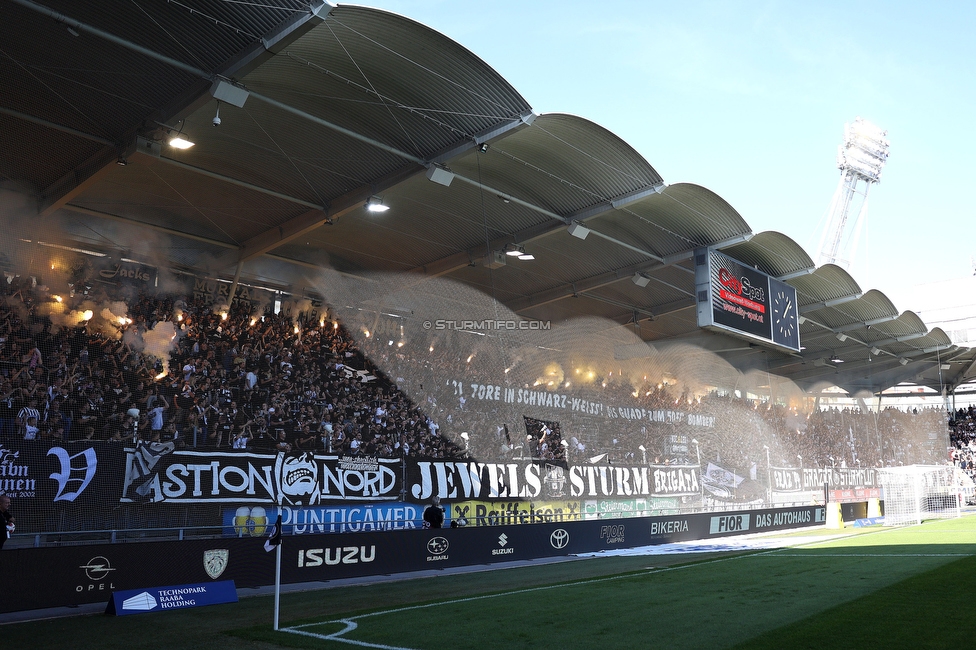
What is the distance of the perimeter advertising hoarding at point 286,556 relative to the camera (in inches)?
396

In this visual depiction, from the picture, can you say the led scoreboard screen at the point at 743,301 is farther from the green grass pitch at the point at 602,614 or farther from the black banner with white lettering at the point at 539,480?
the green grass pitch at the point at 602,614

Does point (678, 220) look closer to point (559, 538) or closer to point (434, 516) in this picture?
point (559, 538)

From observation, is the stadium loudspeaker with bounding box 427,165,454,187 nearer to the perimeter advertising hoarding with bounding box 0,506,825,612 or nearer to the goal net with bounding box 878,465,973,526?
the perimeter advertising hoarding with bounding box 0,506,825,612

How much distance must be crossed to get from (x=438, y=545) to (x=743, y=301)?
41.1ft

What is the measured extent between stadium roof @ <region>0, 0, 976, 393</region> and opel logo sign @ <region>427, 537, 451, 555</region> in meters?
7.47

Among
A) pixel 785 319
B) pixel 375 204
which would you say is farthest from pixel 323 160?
pixel 785 319

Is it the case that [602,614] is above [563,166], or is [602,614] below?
below

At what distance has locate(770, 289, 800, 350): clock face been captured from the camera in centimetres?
2469

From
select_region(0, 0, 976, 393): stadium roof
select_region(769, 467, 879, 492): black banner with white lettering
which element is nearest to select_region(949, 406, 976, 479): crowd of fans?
select_region(769, 467, 879, 492): black banner with white lettering

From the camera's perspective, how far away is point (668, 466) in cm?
2750

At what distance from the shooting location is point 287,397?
18.6m

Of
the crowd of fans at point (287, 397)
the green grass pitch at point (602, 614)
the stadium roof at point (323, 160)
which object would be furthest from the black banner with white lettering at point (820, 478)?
the green grass pitch at point (602, 614)

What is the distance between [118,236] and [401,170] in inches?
277

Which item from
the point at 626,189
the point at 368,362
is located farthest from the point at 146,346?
the point at 626,189
